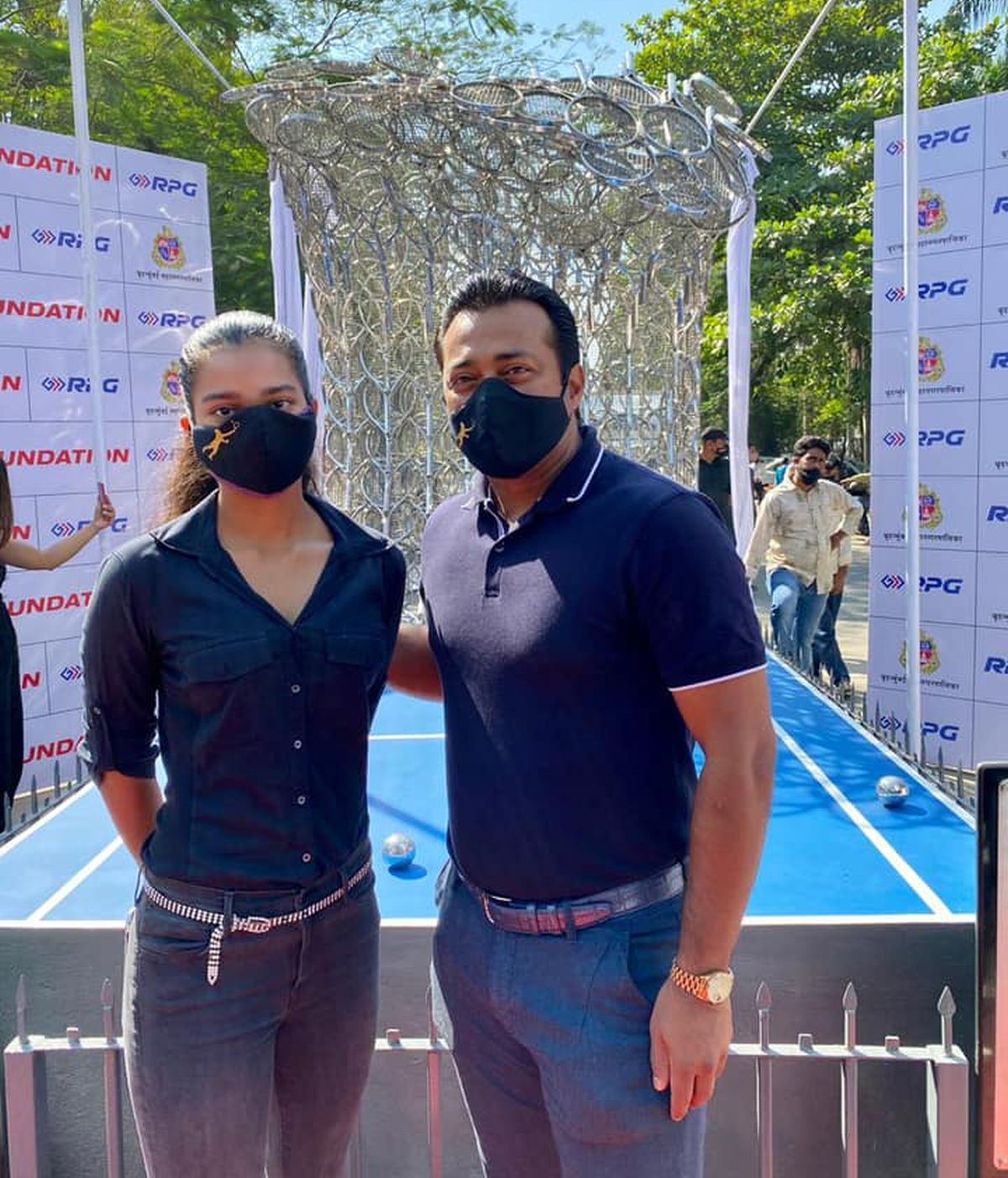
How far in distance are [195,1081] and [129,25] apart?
12.1m

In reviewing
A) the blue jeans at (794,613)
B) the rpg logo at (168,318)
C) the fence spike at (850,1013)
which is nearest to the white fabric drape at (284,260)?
the rpg logo at (168,318)

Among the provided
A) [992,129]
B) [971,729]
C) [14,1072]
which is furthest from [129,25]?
[14,1072]

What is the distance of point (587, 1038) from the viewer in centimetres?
137

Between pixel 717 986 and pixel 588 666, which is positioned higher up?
pixel 588 666

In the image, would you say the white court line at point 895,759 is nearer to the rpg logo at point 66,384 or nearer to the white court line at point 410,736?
the white court line at point 410,736

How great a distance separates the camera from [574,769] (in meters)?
1.37

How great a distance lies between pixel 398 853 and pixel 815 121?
12649 millimetres

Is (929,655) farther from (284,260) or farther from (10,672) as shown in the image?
(10,672)

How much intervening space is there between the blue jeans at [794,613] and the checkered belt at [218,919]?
5.01m

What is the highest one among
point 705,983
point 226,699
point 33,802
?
point 226,699

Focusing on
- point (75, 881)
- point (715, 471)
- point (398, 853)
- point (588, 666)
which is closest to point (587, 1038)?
point (588, 666)

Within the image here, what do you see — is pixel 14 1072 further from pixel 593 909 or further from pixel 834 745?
pixel 834 745

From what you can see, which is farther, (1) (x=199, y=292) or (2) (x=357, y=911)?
(1) (x=199, y=292)

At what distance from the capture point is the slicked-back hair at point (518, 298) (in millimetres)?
1467
